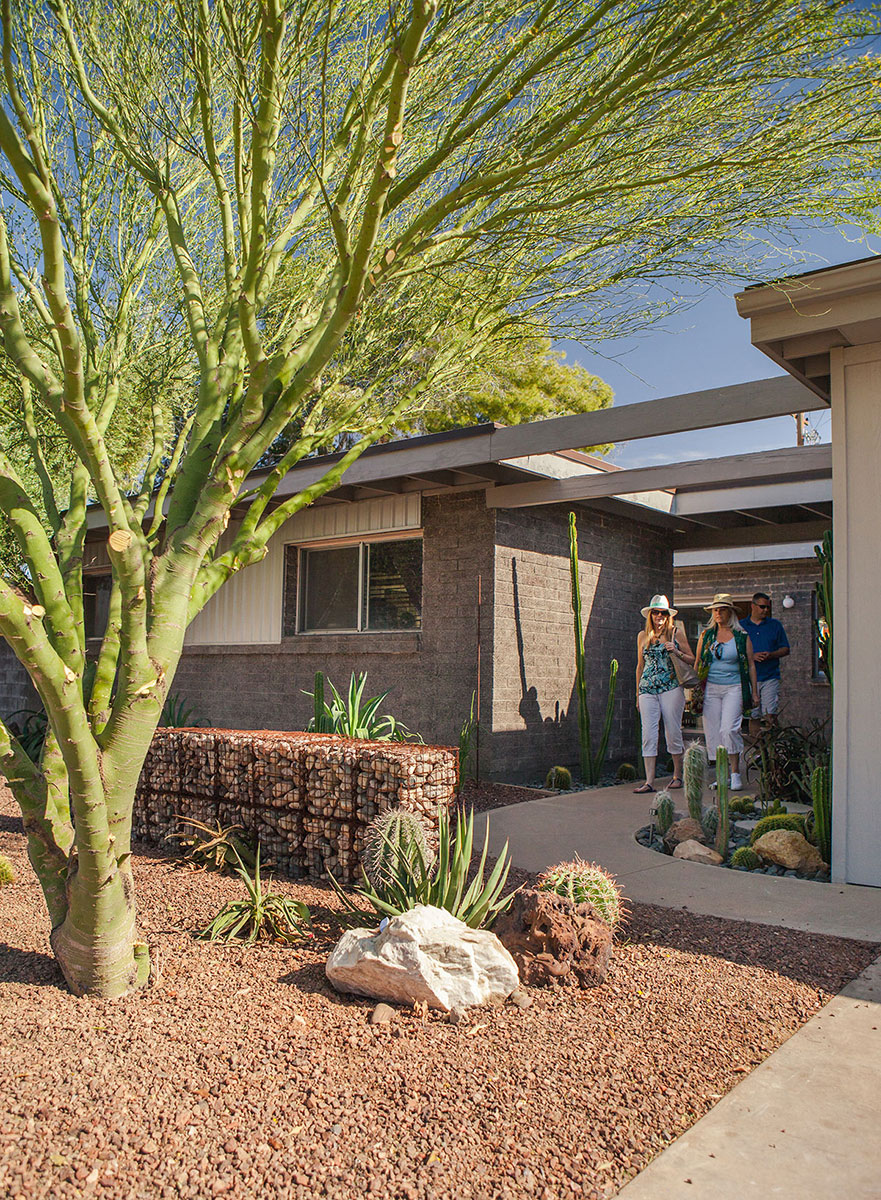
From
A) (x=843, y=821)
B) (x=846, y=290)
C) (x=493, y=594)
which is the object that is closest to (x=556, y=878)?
(x=843, y=821)

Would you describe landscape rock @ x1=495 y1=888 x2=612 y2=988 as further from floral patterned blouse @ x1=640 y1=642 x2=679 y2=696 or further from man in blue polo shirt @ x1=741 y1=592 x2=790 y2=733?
man in blue polo shirt @ x1=741 y1=592 x2=790 y2=733

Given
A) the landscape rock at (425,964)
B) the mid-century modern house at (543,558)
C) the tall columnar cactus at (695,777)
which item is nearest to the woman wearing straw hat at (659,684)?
the mid-century modern house at (543,558)

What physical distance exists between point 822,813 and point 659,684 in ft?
9.41

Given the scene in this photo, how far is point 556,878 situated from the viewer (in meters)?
4.29

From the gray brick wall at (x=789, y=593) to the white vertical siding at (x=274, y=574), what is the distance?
7799 mm

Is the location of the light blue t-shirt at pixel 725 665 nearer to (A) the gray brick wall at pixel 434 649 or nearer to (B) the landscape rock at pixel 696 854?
(A) the gray brick wall at pixel 434 649

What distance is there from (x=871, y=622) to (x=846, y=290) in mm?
1955

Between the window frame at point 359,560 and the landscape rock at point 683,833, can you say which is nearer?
the landscape rock at point 683,833

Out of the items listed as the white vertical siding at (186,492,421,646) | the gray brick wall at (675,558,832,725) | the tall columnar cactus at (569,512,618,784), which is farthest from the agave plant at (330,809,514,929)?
the gray brick wall at (675,558,832,725)

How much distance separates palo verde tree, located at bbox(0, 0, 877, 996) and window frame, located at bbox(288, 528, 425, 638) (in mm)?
4675

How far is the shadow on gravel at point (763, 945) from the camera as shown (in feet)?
13.1

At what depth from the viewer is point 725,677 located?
836cm

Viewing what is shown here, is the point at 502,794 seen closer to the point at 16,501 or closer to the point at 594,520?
the point at 594,520

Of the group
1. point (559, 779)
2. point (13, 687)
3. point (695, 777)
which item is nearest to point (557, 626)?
point (559, 779)
